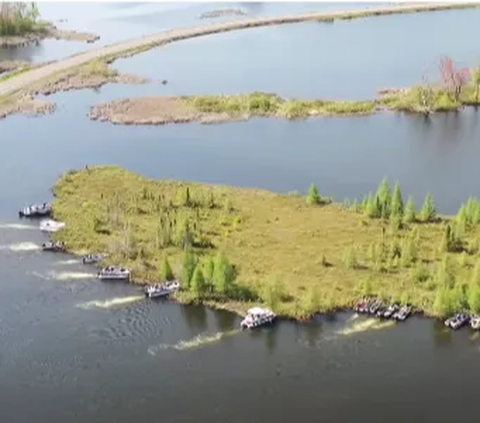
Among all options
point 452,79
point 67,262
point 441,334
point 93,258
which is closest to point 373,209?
point 441,334

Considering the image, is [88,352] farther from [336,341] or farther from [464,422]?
[464,422]

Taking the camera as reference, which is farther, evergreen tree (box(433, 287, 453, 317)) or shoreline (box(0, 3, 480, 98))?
shoreline (box(0, 3, 480, 98))

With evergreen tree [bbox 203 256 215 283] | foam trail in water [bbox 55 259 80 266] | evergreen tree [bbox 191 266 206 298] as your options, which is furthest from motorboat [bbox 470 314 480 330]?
foam trail in water [bbox 55 259 80 266]

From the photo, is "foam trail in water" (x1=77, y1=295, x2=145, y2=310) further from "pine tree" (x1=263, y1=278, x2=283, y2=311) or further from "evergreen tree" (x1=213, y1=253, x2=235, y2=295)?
"pine tree" (x1=263, y1=278, x2=283, y2=311)

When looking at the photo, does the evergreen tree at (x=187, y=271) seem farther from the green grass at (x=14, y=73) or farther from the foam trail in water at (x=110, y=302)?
the green grass at (x=14, y=73)

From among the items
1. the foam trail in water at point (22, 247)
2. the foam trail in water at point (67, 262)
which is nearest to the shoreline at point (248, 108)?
the foam trail in water at point (22, 247)

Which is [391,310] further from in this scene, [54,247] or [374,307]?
[54,247]
